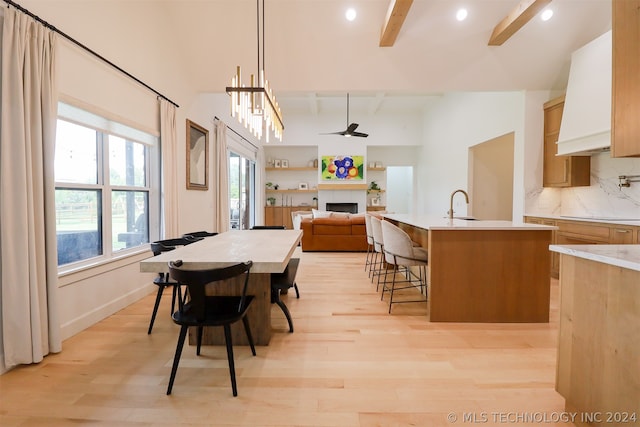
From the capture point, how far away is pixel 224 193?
5609 mm

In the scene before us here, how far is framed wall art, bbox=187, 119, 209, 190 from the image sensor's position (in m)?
4.45

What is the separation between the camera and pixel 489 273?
2.70 metres

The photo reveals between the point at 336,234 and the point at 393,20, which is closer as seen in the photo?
Result: the point at 393,20

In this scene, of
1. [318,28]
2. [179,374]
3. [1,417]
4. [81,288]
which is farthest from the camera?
[318,28]

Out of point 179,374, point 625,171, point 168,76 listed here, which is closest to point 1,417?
point 179,374

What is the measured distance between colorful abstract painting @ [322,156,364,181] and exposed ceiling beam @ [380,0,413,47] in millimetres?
5279

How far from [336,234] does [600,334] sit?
498cm

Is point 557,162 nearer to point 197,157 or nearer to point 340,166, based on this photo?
point 197,157

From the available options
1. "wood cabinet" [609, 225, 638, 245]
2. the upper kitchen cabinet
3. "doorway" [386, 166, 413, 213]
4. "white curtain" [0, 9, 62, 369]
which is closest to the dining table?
"white curtain" [0, 9, 62, 369]

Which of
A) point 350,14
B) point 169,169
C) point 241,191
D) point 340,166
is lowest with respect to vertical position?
point 241,191

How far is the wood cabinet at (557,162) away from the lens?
4.22 m

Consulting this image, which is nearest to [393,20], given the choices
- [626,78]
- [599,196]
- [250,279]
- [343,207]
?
[626,78]

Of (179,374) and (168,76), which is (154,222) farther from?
(179,374)

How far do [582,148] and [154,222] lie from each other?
524cm
